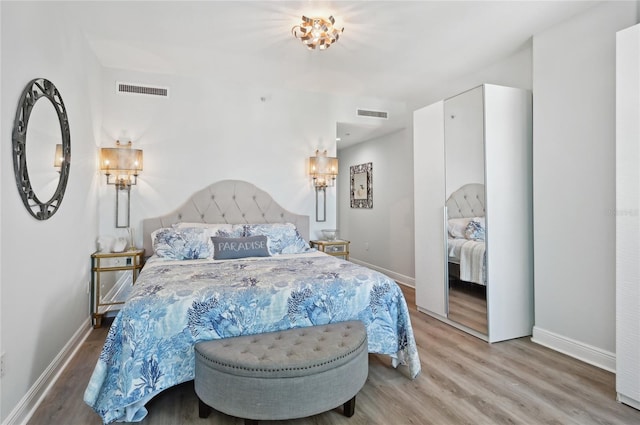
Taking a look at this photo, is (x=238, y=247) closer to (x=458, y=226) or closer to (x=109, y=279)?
(x=109, y=279)

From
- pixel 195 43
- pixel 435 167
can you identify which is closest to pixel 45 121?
pixel 195 43

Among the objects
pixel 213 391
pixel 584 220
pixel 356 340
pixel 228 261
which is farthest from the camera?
pixel 228 261

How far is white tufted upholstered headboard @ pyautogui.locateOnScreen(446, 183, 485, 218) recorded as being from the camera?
304 cm

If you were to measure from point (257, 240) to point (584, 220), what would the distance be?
2.81 m

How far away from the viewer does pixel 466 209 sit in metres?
3.18

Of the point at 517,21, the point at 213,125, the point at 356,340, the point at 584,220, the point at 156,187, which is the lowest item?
the point at 356,340

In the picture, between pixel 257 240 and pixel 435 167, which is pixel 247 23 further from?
pixel 435 167

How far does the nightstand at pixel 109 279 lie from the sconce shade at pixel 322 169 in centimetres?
221

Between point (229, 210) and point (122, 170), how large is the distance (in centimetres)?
120

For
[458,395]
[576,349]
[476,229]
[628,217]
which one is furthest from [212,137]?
[576,349]

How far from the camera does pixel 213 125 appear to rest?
13.4ft

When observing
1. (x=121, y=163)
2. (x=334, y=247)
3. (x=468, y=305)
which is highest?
(x=121, y=163)

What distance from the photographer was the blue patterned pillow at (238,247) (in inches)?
127

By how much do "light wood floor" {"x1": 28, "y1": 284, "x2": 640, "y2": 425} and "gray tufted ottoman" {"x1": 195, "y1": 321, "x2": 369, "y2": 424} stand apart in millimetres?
224
